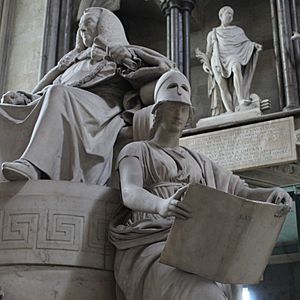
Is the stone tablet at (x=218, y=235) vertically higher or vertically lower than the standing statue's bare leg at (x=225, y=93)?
lower

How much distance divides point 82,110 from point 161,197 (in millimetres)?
567

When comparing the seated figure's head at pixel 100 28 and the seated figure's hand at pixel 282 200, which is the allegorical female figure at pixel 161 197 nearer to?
the seated figure's hand at pixel 282 200

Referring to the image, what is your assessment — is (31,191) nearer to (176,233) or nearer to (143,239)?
(143,239)

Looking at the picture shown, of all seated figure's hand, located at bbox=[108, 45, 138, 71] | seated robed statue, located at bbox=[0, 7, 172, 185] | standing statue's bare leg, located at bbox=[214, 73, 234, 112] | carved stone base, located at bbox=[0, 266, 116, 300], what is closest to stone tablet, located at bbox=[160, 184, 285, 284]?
carved stone base, located at bbox=[0, 266, 116, 300]

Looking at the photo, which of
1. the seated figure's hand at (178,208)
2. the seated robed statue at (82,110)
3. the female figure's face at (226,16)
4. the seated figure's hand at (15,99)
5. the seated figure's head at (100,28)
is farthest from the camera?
the female figure's face at (226,16)

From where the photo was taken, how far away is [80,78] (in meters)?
2.79

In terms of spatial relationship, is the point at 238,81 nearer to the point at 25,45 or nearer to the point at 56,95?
the point at 25,45

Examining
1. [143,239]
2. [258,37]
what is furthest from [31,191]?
[258,37]

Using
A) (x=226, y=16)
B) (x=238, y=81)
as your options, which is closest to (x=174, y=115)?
(x=238, y=81)

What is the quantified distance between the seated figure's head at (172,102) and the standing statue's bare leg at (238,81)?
576 cm

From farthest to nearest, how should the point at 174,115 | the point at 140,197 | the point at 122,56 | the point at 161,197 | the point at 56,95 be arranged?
the point at 122,56 < the point at 56,95 < the point at 174,115 < the point at 161,197 < the point at 140,197

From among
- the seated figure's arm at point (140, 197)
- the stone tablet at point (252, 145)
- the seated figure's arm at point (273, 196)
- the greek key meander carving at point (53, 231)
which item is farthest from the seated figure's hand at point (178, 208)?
the stone tablet at point (252, 145)

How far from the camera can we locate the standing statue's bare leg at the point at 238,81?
8000 mm

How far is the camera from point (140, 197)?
Result: 6.61ft
